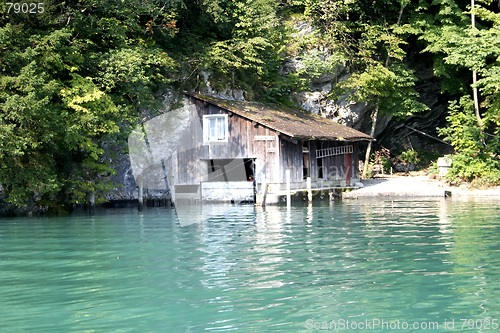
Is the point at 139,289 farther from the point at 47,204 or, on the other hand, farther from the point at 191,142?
the point at 191,142

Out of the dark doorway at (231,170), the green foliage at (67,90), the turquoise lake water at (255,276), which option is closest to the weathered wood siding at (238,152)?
the dark doorway at (231,170)

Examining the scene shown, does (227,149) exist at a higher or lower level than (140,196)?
higher

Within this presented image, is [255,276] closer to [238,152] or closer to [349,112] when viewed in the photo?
[238,152]

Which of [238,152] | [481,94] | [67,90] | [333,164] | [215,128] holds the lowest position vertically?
[333,164]

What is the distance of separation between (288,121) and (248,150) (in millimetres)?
2869

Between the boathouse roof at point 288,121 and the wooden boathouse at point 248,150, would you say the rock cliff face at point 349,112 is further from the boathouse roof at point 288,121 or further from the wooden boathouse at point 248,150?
the boathouse roof at point 288,121

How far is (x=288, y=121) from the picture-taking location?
2867 centimetres

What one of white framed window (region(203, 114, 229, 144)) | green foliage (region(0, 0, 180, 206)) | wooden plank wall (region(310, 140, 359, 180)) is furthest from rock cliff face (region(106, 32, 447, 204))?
wooden plank wall (region(310, 140, 359, 180))

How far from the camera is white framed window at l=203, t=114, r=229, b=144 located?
91.8 ft

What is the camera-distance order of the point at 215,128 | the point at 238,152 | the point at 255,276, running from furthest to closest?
the point at 215,128
the point at 238,152
the point at 255,276

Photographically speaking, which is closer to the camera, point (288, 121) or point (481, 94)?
point (288, 121)

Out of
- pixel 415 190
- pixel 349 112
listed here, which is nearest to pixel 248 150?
pixel 415 190

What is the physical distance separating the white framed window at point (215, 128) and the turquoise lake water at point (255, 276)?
36.4ft

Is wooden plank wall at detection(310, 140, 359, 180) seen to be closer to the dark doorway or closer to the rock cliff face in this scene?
the dark doorway
